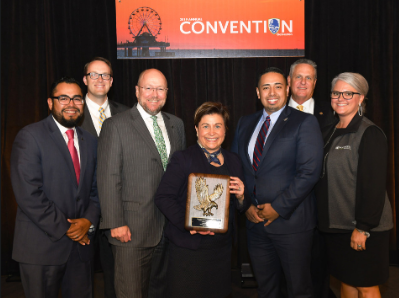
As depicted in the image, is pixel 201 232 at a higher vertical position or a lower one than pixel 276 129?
lower

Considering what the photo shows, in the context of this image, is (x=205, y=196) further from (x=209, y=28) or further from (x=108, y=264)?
(x=209, y=28)

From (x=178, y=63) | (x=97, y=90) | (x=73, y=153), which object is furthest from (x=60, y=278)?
(x=178, y=63)

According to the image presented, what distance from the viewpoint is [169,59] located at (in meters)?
3.86

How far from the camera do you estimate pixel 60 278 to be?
6.73ft

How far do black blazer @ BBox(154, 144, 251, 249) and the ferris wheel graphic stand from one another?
2341 millimetres

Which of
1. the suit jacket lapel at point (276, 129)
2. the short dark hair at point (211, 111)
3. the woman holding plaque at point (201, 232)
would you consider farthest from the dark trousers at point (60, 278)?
the suit jacket lapel at point (276, 129)

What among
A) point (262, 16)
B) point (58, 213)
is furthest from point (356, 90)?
point (58, 213)

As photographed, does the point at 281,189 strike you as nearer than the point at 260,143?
Yes

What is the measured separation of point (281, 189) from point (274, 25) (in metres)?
2.48

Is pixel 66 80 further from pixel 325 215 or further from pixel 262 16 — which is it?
pixel 262 16

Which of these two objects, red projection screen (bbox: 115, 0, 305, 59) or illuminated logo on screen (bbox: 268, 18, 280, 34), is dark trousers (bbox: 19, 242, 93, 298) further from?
illuminated logo on screen (bbox: 268, 18, 280, 34)

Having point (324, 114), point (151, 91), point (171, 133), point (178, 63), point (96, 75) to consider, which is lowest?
point (171, 133)

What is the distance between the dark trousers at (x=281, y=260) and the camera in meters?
2.12

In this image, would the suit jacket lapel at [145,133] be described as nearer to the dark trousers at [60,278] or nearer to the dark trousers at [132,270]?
the dark trousers at [132,270]
